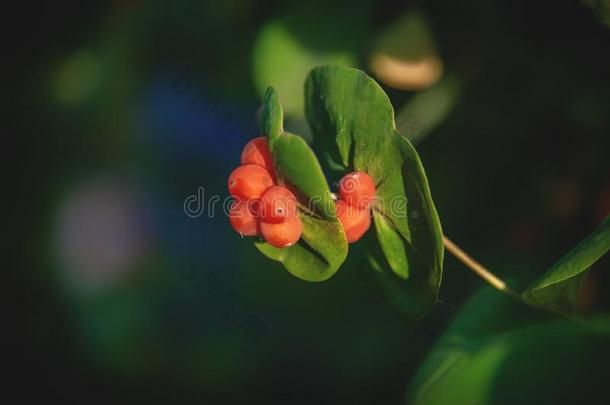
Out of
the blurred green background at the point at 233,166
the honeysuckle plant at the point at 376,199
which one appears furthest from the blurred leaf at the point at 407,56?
the honeysuckle plant at the point at 376,199

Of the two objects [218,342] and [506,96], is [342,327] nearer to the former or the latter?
[218,342]

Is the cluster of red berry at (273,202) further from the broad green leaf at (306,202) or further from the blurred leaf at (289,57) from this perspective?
the blurred leaf at (289,57)

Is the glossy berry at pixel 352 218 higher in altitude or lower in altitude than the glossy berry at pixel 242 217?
lower

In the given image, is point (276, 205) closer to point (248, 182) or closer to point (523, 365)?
point (248, 182)

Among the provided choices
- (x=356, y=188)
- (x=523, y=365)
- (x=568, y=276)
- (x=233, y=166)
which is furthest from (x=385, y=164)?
(x=233, y=166)

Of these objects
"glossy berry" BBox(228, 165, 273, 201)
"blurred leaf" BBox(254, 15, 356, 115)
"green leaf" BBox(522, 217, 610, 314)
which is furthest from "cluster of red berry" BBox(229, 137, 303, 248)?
"blurred leaf" BBox(254, 15, 356, 115)

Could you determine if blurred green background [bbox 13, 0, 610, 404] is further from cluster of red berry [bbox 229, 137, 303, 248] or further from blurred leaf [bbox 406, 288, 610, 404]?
cluster of red berry [bbox 229, 137, 303, 248]

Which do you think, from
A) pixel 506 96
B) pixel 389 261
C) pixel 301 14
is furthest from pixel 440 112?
pixel 389 261

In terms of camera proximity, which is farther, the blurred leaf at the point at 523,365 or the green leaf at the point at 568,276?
the blurred leaf at the point at 523,365
